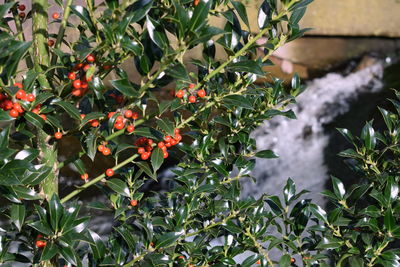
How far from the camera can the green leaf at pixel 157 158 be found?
52.4 inches

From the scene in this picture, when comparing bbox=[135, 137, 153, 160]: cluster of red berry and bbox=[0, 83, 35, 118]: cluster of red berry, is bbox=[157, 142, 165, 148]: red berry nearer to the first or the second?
bbox=[135, 137, 153, 160]: cluster of red berry

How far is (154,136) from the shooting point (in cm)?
133

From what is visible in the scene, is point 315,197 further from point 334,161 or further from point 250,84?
point 250,84

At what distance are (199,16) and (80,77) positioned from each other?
0.32 m

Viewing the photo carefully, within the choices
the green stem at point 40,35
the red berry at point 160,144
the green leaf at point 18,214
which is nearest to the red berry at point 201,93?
the red berry at point 160,144

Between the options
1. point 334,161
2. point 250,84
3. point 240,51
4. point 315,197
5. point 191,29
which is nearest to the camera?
point 191,29

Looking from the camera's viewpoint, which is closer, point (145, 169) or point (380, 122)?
point (145, 169)

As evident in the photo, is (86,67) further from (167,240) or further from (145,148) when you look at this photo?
(167,240)

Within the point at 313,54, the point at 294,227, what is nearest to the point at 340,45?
the point at 313,54

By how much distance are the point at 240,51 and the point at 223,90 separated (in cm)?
12

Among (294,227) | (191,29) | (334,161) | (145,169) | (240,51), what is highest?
(191,29)

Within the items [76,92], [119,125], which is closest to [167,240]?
[119,125]

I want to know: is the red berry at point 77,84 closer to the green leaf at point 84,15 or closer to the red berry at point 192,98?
the green leaf at point 84,15

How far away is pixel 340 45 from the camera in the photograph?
5363mm
